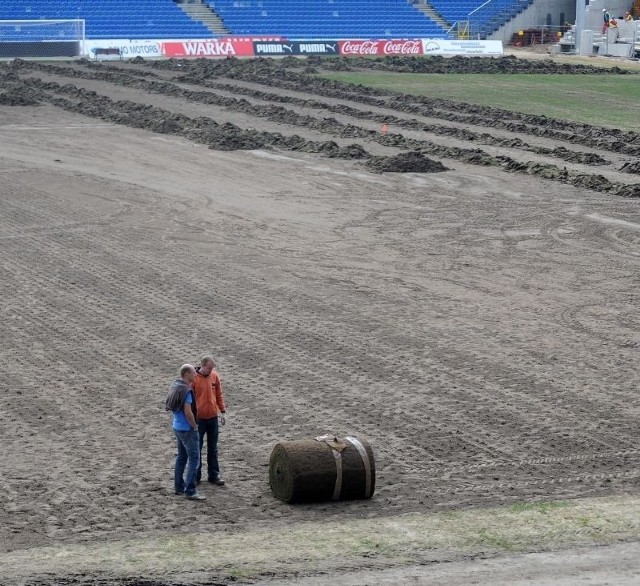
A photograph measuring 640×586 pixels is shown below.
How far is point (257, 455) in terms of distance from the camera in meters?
14.4

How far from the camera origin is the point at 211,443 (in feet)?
44.0

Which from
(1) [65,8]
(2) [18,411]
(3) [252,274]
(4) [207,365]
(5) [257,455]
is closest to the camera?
(4) [207,365]

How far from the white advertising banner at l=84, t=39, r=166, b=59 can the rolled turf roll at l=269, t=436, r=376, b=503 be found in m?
60.3

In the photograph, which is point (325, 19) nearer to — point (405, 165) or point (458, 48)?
point (458, 48)

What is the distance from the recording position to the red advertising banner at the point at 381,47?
7894 cm

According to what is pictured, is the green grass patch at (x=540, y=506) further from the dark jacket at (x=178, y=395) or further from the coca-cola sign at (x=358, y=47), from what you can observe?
the coca-cola sign at (x=358, y=47)

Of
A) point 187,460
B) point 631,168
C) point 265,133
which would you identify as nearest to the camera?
point 187,460

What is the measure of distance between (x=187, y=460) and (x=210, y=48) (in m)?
63.5

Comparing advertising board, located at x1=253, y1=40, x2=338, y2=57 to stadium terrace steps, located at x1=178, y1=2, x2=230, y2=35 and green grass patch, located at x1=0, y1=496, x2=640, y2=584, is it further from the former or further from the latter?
green grass patch, located at x1=0, y1=496, x2=640, y2=584

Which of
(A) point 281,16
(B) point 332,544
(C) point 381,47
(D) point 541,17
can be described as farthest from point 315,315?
(D) point 541,17

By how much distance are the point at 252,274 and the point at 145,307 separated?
293 cm

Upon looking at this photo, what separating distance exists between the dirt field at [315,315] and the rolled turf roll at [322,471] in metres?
0.19

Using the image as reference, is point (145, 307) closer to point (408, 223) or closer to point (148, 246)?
point (148, 246)

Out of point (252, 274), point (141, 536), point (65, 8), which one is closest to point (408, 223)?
point (252, 274)
